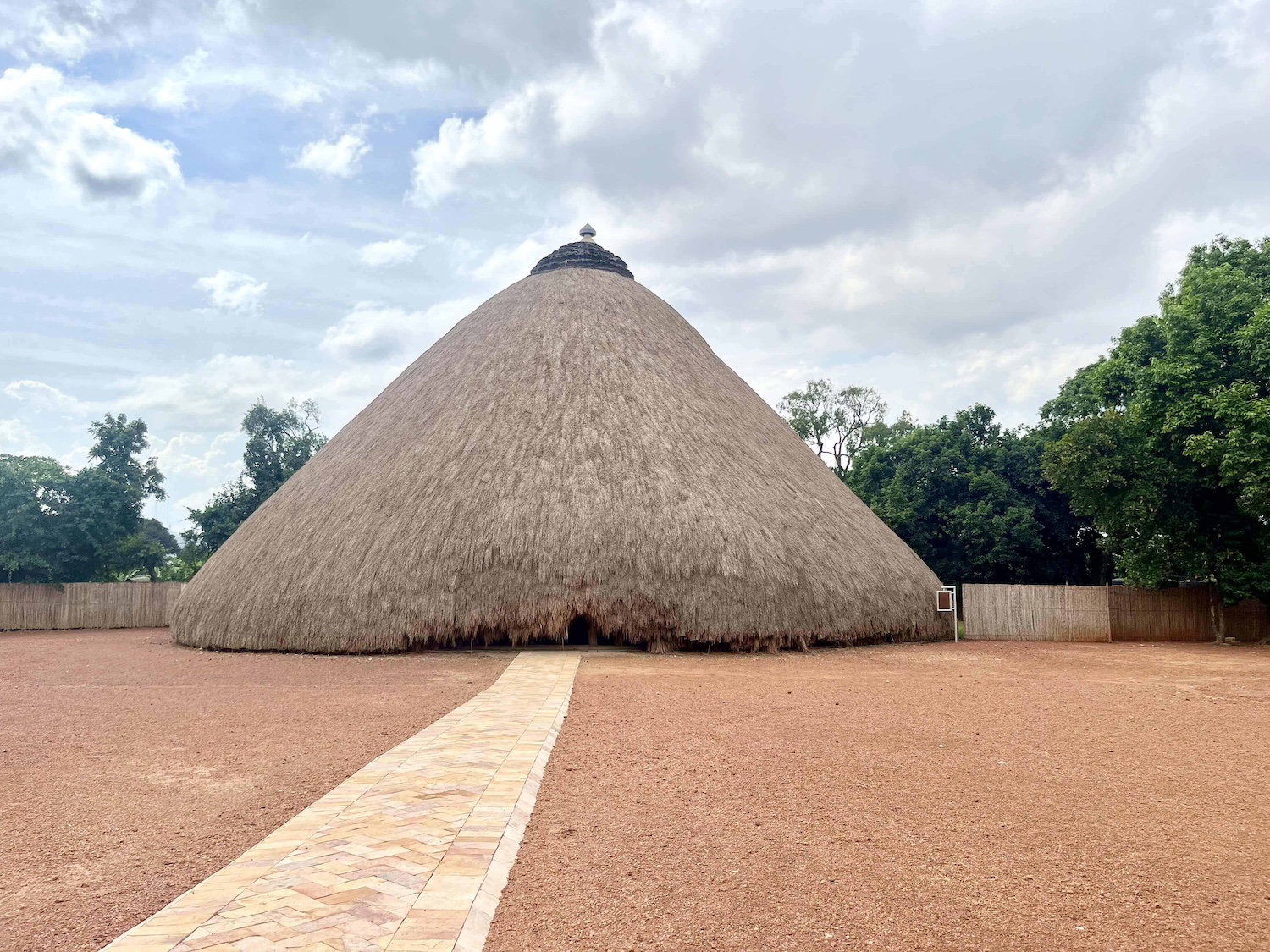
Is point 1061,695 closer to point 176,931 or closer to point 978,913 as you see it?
point 978,913

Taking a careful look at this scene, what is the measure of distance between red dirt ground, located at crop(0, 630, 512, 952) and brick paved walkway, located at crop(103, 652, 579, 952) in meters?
0.30

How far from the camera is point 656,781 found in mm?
5184

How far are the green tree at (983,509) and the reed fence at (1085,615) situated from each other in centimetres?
456

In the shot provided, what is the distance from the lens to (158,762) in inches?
232

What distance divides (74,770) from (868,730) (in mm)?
6480

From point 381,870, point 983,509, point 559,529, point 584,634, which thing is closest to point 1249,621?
point 983,509

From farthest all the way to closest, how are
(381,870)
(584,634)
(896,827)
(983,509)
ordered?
(983,509)
(584,634)
(896,827)
(381,870)

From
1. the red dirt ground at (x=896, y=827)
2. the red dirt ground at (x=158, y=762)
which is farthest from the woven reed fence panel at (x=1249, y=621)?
the red dirt ground at (x=158, y=762)

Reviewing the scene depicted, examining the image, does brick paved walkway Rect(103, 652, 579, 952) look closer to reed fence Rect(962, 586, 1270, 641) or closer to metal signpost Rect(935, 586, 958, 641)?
metal signpost Rect(935, 586, 958, 641)

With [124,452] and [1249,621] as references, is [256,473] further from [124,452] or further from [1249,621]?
[1249,621]

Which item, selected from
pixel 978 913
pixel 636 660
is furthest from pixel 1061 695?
pixel 978 913

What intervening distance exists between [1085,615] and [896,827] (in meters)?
15.8

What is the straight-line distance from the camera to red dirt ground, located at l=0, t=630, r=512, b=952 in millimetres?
3500

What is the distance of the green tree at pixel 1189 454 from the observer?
15.1 meters
